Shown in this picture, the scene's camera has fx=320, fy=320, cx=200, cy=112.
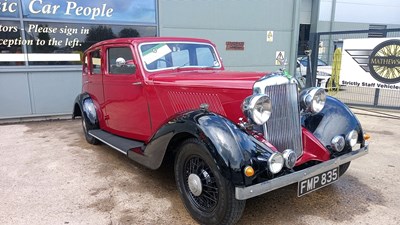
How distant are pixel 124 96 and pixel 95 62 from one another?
1130 mm

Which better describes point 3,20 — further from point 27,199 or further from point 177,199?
point 177,199

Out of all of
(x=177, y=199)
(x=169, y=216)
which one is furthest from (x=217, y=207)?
(x=177, y=199)

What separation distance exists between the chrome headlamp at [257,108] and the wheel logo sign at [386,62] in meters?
6.07

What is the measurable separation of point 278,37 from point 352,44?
7.01ft

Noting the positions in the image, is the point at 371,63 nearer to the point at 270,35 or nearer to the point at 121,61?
the point at 270,35

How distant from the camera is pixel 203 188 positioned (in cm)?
277

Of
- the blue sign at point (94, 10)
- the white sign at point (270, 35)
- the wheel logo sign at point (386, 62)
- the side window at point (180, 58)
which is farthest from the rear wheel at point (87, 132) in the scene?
the wheel logo sign at point (386, 62)

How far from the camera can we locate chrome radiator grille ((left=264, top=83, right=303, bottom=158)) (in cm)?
286

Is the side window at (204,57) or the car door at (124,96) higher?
the side window at (204,57)

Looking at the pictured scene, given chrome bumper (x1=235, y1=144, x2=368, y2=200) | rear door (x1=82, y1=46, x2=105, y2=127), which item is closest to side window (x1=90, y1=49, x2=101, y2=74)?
rear door (x1=82, y1=46, x2=105, y2=127)

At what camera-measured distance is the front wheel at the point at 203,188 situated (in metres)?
2.51

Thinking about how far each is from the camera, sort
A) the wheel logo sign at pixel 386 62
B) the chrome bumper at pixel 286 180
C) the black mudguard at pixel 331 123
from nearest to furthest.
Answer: the chrome bumper at pixel 286 180
the black mudguard at pixel 331 123
the wheel logo sign at pixel 386 62

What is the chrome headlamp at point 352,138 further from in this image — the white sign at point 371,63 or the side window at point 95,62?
the white sign at point 371,63

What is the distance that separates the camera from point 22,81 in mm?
6848
